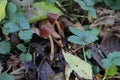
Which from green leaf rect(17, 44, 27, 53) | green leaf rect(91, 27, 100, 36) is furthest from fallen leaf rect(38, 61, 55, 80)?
green leaf rect(91, 27, 100, 36)

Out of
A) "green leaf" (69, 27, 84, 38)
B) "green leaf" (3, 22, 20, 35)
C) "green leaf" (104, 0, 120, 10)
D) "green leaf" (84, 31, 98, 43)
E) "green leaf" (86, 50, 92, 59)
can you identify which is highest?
"green leaf" (104, 0, 120, 10)

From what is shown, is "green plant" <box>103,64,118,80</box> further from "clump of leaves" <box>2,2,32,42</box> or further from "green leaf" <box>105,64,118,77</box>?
"clump of leaves" <box>2,2,32,42</box>

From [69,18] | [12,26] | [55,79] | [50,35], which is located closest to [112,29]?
[69,18]

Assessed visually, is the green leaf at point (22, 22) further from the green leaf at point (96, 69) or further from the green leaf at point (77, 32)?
the green leaf at point (96, 69)

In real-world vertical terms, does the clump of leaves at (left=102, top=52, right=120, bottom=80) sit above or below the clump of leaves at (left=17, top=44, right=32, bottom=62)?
A: below

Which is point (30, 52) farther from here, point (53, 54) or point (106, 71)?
point (106, 71)

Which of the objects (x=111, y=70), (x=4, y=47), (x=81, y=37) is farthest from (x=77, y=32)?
(x=4, y=47)
